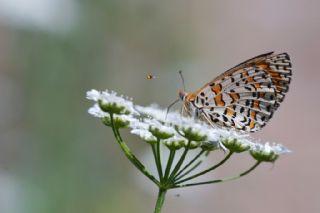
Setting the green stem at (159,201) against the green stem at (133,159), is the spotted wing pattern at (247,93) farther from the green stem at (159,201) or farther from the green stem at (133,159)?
the green stem at (159,201)

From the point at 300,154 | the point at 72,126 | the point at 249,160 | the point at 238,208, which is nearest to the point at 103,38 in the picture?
the point at 72,126

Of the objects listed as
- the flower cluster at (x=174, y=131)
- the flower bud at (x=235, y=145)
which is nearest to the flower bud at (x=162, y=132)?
the flower cluster at (x=174, y=131)

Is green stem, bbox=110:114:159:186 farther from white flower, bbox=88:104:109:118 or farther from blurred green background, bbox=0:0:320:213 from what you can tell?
blurred green background, bbox=0:0:320:213

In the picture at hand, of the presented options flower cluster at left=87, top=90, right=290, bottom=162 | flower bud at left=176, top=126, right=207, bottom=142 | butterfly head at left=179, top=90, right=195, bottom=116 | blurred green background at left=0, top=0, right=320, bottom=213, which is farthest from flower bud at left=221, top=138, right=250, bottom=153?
blurred green background at left=0, top=0, right=320, bottom=213

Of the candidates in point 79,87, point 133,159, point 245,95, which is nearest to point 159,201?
point 133,159

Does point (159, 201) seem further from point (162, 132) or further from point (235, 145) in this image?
point (235, 145)

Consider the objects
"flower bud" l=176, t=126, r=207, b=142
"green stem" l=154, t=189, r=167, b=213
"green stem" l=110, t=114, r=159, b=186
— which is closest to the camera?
"green stem" l=154, t=189, r=167, b=213
